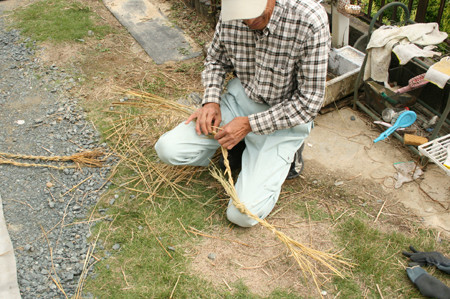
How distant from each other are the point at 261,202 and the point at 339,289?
69 cm

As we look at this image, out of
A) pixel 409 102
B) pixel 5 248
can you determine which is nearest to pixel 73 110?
pixel 5 248

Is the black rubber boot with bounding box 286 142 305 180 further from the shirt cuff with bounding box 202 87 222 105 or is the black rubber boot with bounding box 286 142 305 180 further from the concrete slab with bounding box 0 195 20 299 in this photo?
the concrete slab with bounding box 0 195 20 299

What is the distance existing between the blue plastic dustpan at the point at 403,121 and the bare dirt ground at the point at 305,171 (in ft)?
0.60

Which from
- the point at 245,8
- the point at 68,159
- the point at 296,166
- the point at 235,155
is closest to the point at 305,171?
the point at 296,166

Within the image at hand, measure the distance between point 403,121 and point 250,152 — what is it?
1375 mm

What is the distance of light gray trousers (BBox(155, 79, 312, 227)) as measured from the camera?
2.64m

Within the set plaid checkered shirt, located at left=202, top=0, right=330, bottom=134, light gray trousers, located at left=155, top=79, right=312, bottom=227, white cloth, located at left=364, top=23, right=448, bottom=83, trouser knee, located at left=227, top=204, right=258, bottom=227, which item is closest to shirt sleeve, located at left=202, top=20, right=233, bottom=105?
plaid checkered shirt, located at left=202, top=0, right=330, bottom=134

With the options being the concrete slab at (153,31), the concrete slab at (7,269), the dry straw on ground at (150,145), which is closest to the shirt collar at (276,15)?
the dry straw on ground at (150,145)

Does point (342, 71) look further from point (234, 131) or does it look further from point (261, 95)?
point (234, 131)

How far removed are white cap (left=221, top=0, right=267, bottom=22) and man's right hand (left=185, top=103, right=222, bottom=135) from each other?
785mm

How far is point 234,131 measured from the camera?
2.62 metres

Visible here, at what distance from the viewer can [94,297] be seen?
2.39 m

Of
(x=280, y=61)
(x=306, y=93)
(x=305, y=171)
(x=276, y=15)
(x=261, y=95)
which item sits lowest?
Answer: (x=305, y=171)

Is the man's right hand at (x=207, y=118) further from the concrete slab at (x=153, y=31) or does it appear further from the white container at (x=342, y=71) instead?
the concrete slab at (x=153, y=31)
